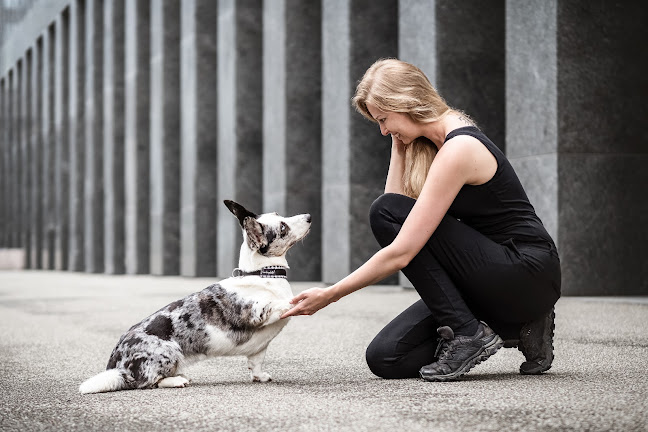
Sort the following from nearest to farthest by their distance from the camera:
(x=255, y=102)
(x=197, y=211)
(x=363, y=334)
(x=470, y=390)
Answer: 1. (x=470, y=390)
2. (x=363, y=334)
3. (x=255, y=102)
4. (x=197, y=211)

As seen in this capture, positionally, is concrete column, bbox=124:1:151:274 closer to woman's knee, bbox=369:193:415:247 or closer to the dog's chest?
the dog's chest

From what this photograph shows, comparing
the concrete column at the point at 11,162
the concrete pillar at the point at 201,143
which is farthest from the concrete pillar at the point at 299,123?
the concrete column at the point at 11,162

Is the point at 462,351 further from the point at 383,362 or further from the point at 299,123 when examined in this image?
the point at 299,123

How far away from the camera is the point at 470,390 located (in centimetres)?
373

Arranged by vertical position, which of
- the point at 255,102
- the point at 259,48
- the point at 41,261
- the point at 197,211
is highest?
the point at 259,48

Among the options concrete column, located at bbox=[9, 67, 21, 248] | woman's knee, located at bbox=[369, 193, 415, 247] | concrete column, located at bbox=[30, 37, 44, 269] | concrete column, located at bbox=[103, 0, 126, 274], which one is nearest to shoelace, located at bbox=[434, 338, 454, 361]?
woman's knee, located at bbox=[369, 193, 415, 247]

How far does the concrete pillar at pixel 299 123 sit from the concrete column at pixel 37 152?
23411 millimetres

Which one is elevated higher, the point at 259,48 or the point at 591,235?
the point at 259,48

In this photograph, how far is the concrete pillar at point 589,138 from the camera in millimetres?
9742

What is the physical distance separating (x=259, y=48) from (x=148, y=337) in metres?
14.7

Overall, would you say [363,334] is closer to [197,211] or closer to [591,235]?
[591,235]

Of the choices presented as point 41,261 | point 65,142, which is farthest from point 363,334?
point 41,261

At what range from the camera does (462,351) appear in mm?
3977

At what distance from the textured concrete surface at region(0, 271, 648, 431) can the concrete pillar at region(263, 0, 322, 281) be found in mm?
8960
